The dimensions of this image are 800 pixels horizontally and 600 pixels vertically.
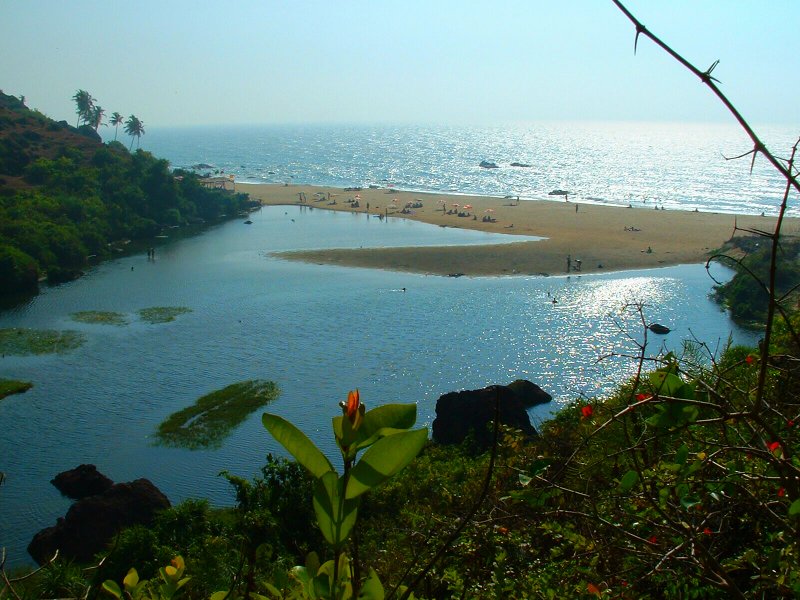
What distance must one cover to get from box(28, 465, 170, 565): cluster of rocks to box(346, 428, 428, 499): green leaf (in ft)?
52.7

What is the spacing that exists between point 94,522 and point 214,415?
318 inches

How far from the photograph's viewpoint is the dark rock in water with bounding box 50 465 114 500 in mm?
19109

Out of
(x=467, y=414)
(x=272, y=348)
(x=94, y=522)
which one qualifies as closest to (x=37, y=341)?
(x=272, y=348)

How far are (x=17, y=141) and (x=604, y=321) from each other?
56259 millimetres

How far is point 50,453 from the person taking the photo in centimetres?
2155

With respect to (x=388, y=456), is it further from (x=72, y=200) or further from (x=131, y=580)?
(x=72, y=200)

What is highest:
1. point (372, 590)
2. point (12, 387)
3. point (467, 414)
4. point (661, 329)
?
point (372, 590)

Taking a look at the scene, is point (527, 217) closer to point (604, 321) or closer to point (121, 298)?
point (604, 321)

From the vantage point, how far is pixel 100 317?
117 ft

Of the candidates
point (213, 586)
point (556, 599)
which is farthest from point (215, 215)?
point (556, 599)

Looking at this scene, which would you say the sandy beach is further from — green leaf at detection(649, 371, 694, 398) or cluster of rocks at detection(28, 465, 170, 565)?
green leaf at detection(649, 371, 694, 398)

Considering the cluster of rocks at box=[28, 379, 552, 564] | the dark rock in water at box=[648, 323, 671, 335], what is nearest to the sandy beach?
the dark rock in water at box=[648, 323, 671, 335]

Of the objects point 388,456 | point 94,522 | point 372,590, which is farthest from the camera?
point 94,522

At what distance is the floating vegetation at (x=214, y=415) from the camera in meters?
22.3
